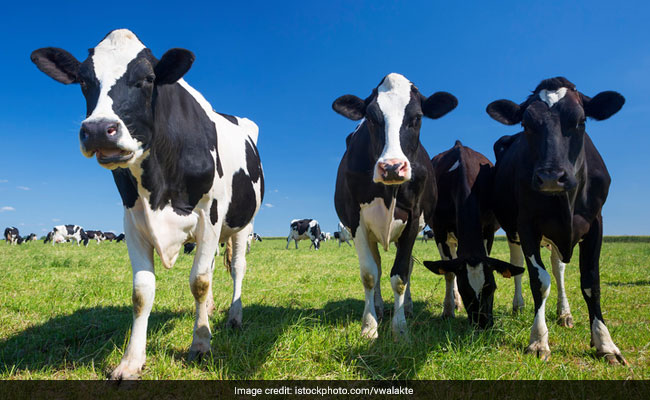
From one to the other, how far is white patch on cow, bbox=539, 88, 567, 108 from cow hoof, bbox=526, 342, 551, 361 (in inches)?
99.2

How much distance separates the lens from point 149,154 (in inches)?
146

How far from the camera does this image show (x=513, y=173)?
5.16m

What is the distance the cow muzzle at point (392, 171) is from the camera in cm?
386

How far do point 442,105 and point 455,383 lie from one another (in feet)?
10.3

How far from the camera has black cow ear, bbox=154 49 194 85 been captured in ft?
12.3

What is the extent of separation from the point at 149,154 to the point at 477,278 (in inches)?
152

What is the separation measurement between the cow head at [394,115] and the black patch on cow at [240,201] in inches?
58.4

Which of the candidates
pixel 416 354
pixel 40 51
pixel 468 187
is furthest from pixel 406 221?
pixel 40 51

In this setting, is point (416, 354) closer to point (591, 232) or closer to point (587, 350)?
point (587, 350)

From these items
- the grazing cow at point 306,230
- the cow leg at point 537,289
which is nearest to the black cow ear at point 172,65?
the cow leg at point 537,289

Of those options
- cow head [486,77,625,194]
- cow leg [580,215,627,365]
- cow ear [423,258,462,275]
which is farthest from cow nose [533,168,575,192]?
cow ear [423,258,462,275]

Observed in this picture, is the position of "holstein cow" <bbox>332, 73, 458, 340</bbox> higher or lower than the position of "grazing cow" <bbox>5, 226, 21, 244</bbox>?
lower

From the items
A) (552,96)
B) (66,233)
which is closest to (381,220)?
(552,96)

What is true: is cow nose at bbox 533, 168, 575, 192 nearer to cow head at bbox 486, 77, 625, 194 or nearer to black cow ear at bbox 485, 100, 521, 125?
cow head at bbox 486, 77, 625, 194
